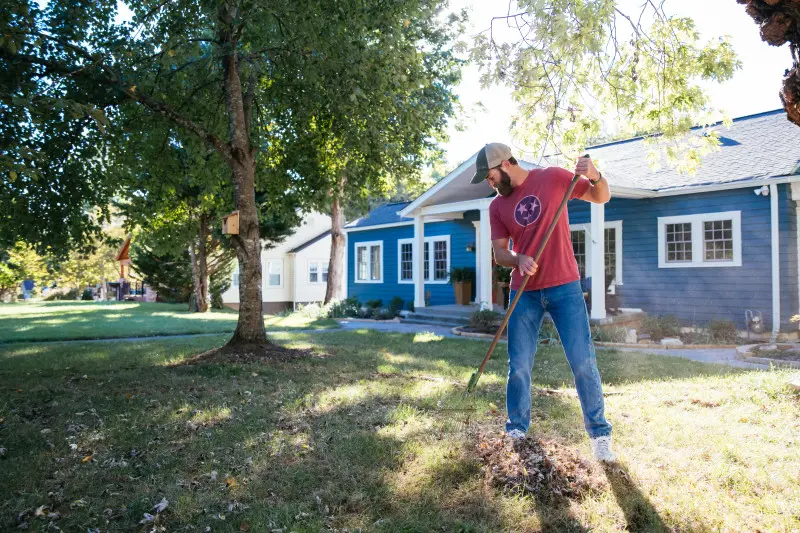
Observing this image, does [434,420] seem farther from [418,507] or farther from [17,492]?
[17,492]

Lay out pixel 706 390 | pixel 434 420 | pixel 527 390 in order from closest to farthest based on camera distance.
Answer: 1. pixel 527 390
2. pixel 434 420
3. pixel 706 390

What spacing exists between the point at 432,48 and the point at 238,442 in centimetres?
1492

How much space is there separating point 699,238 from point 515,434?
10.2 meters

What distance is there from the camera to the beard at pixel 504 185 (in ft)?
12.8

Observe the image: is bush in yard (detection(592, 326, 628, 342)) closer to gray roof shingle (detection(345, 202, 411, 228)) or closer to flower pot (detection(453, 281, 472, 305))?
flower pot (detection(453, 281, 472, 305))

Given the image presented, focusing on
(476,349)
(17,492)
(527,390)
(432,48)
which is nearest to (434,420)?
(527,390)

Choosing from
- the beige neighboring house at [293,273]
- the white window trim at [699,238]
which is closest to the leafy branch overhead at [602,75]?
the white window trim at [699,238]

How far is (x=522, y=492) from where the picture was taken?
3.23 meters

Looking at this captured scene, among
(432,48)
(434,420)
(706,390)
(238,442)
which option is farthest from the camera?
(432,48)

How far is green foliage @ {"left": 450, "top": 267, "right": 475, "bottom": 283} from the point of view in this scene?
16797 millimetres

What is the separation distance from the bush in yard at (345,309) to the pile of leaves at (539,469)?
604 inches

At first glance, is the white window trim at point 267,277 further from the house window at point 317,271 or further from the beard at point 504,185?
the beard at point 504,185

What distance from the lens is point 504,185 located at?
394 cm

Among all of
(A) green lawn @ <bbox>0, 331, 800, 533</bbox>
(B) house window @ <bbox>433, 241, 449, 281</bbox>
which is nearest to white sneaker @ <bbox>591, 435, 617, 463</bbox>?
(A) green lawn @ <bbox>0, 331, 800, 533</bbox>
